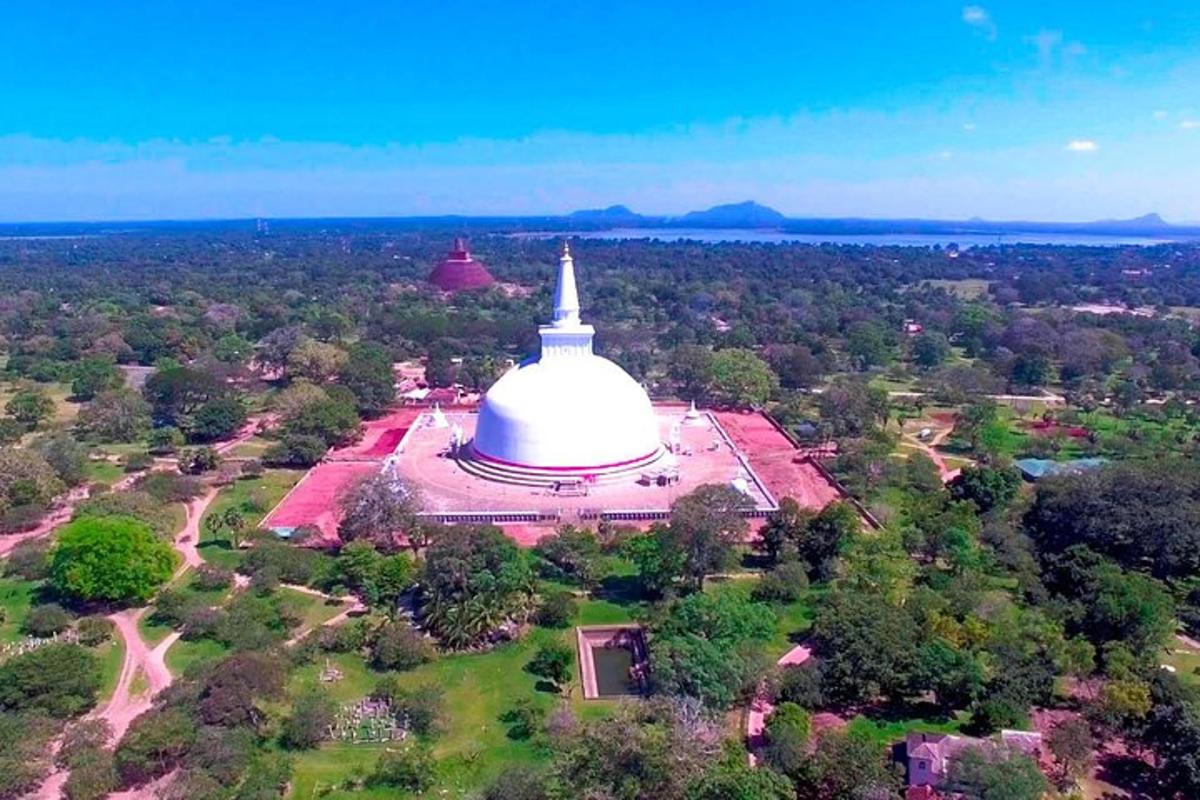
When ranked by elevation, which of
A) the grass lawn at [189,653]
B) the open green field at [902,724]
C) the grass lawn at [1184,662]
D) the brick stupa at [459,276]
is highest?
the brick stupa at [459,276]

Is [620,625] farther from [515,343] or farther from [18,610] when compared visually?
[515,343]

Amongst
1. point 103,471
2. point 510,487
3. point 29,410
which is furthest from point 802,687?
point 29,410

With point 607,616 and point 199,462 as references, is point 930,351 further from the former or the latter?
point 199,462

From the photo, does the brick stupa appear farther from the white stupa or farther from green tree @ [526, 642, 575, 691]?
green tree @ [526, 642, 575, 691]

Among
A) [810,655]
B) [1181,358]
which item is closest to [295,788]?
[810,655]

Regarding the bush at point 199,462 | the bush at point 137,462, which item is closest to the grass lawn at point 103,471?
the bush at point 137,462

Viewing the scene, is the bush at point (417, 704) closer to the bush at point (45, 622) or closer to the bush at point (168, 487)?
the bush at point (45, 622)
